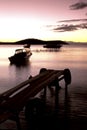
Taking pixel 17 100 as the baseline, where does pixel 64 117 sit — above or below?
below

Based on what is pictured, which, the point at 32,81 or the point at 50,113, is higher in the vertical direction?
the point at 32,81

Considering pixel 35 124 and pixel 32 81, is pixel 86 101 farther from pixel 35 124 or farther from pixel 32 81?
pixel 35 124

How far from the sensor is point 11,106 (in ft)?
25.8

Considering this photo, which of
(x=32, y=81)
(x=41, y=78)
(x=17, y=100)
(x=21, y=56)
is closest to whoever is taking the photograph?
(x=17, y=100)

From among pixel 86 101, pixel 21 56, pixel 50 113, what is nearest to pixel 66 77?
pixel 86 101

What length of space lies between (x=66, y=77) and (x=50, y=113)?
5.57 m

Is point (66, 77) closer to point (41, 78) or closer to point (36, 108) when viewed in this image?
point (41, 78)

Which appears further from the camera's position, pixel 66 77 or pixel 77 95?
pixel 66 77

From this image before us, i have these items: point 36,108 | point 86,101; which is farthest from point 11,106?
point 86,101

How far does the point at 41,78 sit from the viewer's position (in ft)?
42.0

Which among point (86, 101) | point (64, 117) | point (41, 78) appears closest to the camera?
point (64, 117)

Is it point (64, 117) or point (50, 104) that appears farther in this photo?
point (50, 104)

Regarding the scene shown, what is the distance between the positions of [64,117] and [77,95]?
5.10m

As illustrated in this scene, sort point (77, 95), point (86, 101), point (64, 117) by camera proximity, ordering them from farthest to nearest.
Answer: point (77, 95), point (86, 101), point (64, 117)
